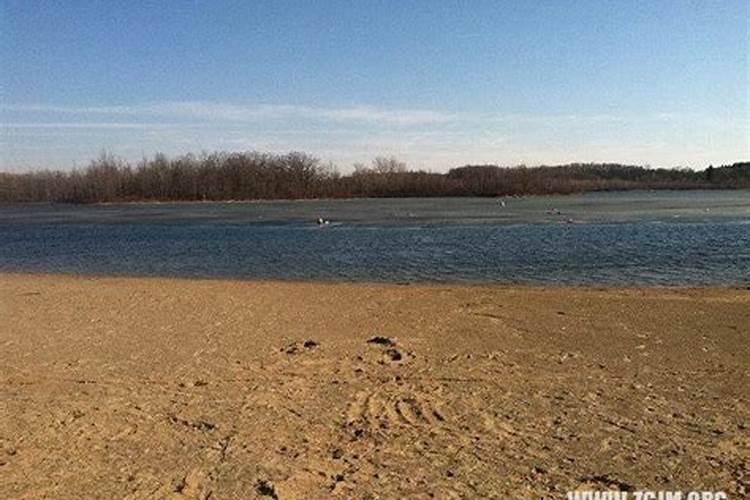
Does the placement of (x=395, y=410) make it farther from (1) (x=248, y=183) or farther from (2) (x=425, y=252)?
(1) (x=248, y=183)

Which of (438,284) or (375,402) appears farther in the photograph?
(438,284)

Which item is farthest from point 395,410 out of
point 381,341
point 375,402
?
point 381,341

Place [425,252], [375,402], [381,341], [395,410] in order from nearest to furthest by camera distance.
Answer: [395,410], [375,402], [381,341], [425,252]

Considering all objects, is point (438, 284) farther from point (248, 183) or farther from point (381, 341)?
point (248, 183)

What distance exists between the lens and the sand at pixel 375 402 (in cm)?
550

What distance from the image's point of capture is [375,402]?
7414 millimetres

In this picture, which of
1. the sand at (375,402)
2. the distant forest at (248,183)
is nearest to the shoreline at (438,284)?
the sand at (375,402)

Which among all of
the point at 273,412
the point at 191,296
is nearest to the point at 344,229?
the point at 191,296

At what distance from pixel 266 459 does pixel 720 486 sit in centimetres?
344

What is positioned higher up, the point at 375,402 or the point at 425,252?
the point at 375,402

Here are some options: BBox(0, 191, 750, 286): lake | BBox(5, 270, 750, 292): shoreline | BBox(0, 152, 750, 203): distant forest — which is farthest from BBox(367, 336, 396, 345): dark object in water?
BBox(0, 152, 750, 203): distant forest

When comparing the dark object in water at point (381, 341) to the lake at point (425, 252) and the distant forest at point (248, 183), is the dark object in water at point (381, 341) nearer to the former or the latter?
the lake at point (425, 252)

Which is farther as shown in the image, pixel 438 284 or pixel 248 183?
pixel 248 183

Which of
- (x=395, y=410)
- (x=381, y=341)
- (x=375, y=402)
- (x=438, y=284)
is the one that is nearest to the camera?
(x=395, y=410)
